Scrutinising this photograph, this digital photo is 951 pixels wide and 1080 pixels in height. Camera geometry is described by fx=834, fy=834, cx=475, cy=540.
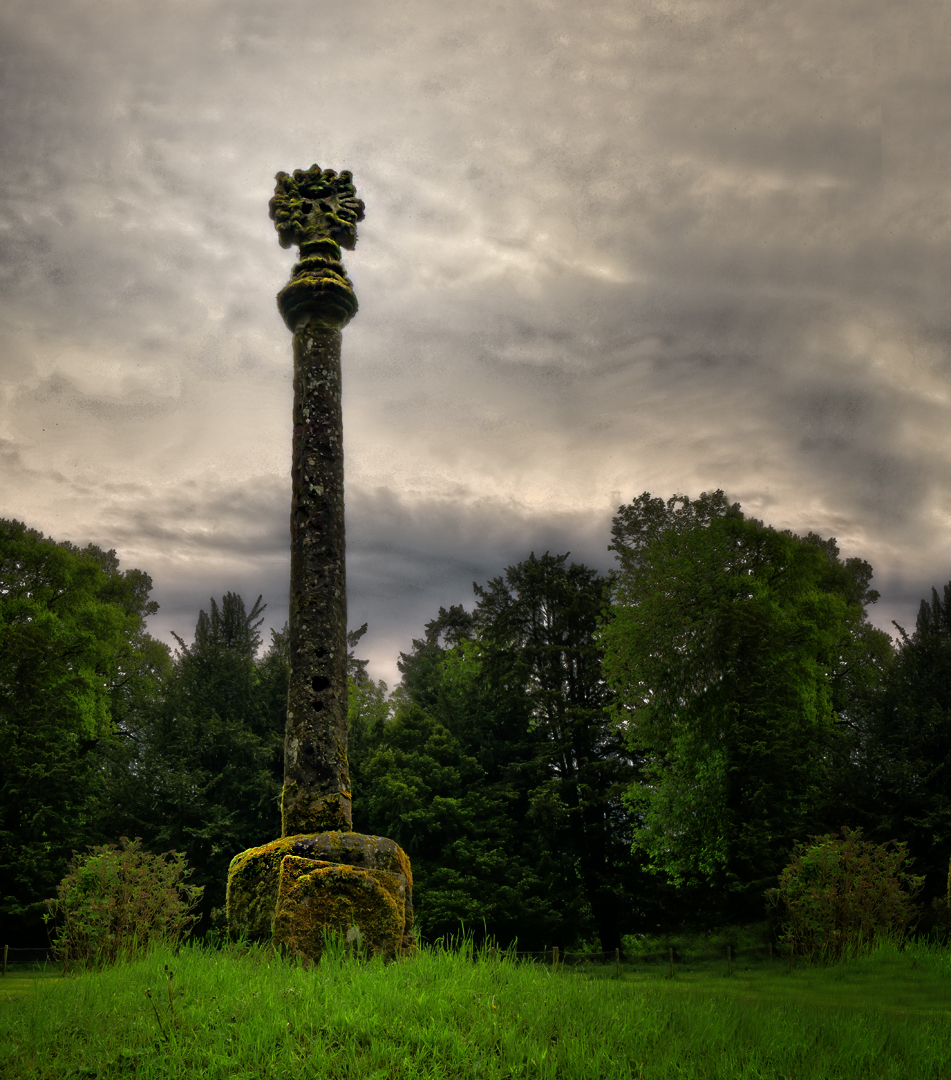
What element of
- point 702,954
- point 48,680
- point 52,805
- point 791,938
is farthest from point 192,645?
point 791,938

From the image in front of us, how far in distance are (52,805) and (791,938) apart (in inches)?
877

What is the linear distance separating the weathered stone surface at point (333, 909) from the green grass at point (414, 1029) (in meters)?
0.29

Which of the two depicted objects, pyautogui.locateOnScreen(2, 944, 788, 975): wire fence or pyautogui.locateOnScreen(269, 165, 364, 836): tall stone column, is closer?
pyautogui.locateOnScreen(269, 165, 364, 836): tall stone column

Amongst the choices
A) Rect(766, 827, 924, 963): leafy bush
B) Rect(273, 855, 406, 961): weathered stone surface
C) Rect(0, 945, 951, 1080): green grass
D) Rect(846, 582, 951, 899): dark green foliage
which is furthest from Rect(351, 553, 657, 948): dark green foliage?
Rect(0, 945, 951, 1080): green grass

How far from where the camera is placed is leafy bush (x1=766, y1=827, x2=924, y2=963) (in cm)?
1500

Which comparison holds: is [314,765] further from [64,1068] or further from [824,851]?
[824,851]

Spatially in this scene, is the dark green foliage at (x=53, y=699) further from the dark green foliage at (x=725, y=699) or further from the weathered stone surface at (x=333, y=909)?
the weathered stone surface at (x=333, y=909)

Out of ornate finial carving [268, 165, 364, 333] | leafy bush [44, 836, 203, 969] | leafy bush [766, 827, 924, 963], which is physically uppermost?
ornate finial carving [268, 165, 364, 333]

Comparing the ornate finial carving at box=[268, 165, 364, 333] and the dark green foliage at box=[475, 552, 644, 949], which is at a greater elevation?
the ornate finial carving at box=[268, 165, 364, 333]

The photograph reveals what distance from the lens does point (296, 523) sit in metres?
9.39

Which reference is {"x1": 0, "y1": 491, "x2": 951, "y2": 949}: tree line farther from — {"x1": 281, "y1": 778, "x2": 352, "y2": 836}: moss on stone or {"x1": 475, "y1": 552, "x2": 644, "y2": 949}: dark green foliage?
{"x1": 281, "y1": 778, "x2": 352, "y2": 836}: moss on stone

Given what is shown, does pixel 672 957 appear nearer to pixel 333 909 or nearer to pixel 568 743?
pixel 568 743

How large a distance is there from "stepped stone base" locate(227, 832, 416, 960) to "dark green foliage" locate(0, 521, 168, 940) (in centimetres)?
1893

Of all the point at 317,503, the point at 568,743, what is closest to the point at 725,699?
the point at 568,743
